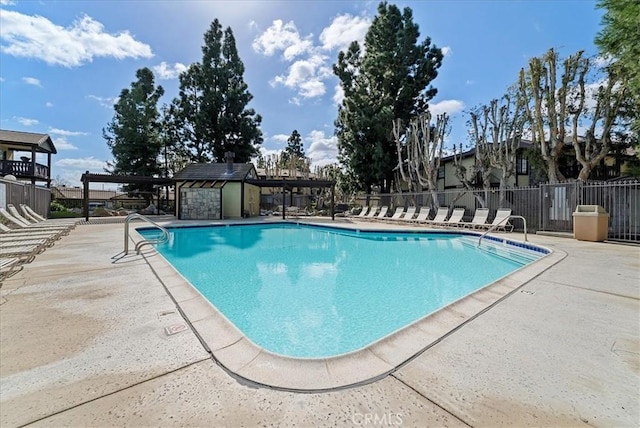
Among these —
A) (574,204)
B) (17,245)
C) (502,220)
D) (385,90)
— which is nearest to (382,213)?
(502,220)

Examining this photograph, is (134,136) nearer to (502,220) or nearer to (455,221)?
(455,221)

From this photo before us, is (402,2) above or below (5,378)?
above

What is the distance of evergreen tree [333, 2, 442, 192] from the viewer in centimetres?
1942

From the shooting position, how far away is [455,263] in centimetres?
734

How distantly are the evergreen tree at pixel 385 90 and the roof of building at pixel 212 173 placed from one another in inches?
316

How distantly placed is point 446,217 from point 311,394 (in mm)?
15750

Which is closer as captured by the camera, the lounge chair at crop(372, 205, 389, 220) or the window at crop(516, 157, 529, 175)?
the window at crop(516, 157, 529, 175)

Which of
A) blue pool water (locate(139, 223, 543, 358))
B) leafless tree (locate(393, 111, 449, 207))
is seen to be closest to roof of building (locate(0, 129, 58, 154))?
blue pool water (locate(139, 223, 543, 358))

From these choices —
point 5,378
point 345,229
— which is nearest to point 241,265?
point 5,378

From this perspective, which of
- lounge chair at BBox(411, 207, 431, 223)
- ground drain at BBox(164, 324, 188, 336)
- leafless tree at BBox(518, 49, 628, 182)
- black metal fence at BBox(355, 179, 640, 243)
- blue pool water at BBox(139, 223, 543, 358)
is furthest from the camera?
lounge chair at BBox(411, 207, 431, 223)

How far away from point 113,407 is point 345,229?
12.9 meters

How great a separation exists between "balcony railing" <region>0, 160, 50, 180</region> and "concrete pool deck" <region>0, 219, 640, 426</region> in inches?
876

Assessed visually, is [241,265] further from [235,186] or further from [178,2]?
[235,186]

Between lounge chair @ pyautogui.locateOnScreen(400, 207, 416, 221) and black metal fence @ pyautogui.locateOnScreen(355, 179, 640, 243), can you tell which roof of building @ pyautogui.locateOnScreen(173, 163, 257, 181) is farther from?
black metal fence @ pyautogui.locateOnScreen(355, 179, 640, 243)
